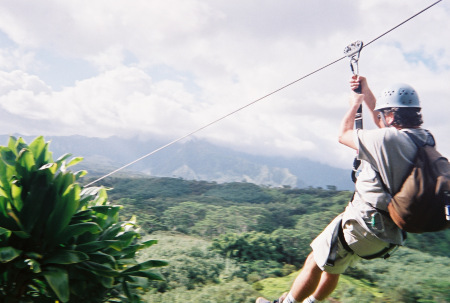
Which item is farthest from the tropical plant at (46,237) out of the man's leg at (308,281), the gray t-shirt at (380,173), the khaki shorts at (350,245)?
the gray t-shirt at (380,173)

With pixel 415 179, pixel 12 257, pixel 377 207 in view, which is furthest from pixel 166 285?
pixel 415 179

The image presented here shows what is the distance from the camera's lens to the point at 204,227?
10.2m

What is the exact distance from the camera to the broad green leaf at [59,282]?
7.60 ft

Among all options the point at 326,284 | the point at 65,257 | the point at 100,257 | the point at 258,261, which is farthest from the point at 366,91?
the point at 258,261

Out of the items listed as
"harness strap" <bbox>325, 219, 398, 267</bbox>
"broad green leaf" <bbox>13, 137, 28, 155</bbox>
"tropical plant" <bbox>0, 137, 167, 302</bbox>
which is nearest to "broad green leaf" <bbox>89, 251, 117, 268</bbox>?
"tropical plant" <bbox>0, 137, 167, 302</bbox>

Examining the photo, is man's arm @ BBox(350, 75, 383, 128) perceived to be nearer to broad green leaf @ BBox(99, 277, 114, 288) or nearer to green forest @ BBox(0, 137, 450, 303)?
green forest @ BBox(0, 137, 450, 303)

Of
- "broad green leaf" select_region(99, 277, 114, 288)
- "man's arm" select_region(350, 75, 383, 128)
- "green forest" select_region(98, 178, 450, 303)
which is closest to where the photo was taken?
"broad green leaf" select_region(99, 277, 114, 288)

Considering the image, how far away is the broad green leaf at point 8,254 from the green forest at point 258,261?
2.55 m

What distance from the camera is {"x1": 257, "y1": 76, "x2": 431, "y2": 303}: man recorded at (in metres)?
2.47

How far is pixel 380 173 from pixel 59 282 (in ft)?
7.79

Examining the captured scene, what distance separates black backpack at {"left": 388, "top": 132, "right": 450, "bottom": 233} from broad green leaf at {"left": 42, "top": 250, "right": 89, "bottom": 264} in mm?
2239

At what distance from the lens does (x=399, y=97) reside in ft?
9.03

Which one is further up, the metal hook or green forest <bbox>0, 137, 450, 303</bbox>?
the metal hook

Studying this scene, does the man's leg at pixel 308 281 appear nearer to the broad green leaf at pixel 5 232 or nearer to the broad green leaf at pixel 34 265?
the broad green leaf at pixel 34 265
